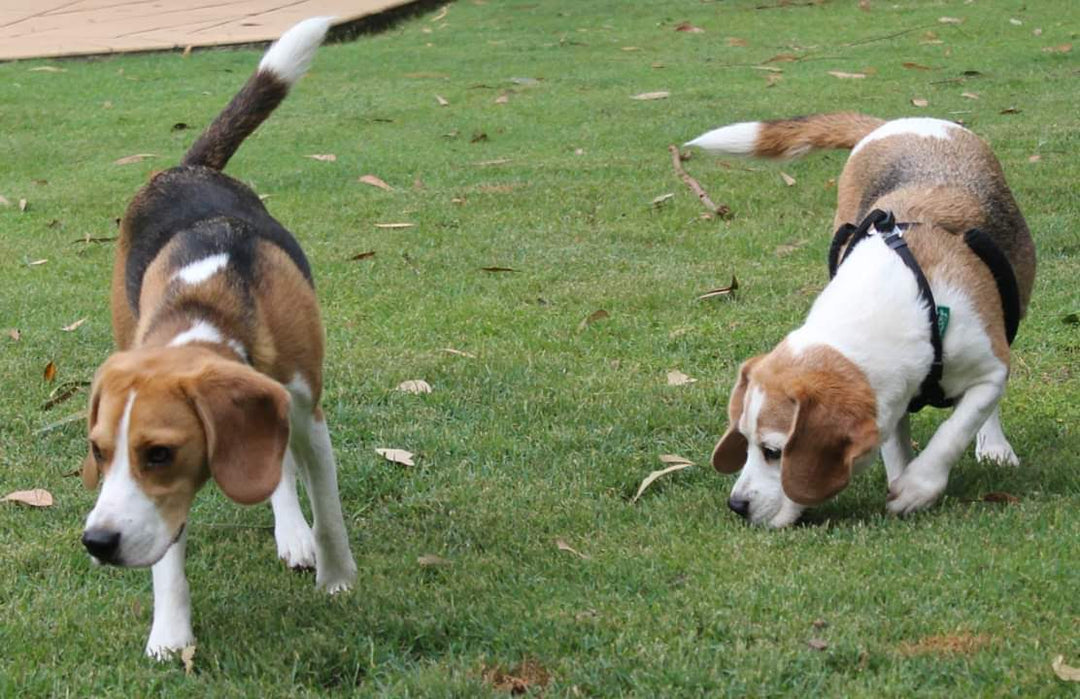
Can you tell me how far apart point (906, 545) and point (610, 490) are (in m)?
1.11

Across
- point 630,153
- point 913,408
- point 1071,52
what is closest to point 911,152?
point 913,408

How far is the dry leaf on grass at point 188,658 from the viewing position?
3688 millimetres

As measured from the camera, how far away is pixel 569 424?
218 inches

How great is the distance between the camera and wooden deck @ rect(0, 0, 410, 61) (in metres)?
16.0

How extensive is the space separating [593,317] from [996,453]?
89.9 inches

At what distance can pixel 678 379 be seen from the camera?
5996mm

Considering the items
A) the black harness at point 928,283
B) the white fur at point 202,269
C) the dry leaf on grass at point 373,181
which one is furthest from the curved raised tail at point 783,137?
the dry leaf on grass at point 373,181

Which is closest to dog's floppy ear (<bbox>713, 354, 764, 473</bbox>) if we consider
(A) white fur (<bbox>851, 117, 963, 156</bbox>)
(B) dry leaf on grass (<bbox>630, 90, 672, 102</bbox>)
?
(A) white fur (<bbox>851, 117, 963, 156</bbox>)

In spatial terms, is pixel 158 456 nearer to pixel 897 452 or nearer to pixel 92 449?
pixel 92 449

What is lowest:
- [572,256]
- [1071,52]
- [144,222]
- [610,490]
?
[1071,52]

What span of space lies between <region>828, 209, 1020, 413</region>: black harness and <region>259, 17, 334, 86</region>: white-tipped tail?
227 centimetres

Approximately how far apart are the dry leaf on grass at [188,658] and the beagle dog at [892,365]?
1784mm

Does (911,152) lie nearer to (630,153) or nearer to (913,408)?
(913,408)

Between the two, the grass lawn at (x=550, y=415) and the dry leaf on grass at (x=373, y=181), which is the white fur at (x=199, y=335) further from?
the dry leaf on grass at (x=373, y=181)
